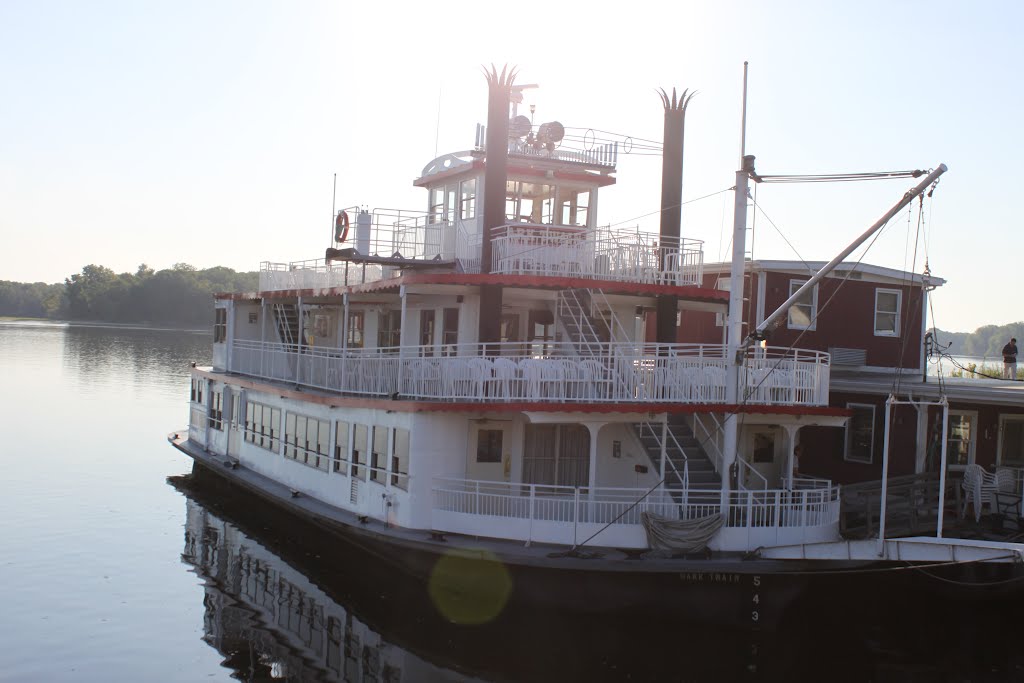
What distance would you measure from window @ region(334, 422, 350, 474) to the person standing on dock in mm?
20035

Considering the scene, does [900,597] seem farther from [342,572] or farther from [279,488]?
[279,488]

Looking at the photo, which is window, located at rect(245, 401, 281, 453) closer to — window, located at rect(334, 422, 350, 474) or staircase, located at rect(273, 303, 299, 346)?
staircase, located at rect(273, 303, 299, 346)

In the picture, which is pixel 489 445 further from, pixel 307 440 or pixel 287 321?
pixel 287 321

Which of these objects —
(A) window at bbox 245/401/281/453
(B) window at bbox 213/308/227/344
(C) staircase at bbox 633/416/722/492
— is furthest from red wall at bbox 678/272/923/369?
(B) window at bbox 213/308/227/344

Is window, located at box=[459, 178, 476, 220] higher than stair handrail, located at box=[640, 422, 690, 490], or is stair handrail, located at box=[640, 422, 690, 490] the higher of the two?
window, located at box=[459, 178, 476, 220]

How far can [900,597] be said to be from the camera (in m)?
20.7

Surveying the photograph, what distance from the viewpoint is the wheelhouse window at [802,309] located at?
27547mm

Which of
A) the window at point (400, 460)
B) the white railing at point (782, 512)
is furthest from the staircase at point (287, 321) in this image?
the white railing at point (782, 512)

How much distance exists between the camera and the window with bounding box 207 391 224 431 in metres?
30.9

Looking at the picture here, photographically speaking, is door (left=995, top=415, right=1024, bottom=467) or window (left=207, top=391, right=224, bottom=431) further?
window (left=207, top=391, right=224, bottom=431)

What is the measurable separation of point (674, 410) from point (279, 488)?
11449 mm

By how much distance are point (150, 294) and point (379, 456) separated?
136681 mm

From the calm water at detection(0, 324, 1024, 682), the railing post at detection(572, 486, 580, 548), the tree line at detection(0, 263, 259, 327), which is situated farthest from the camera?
the tree line at detection(0, 263, 259, 327)

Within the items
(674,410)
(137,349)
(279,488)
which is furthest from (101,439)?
(137,349)
